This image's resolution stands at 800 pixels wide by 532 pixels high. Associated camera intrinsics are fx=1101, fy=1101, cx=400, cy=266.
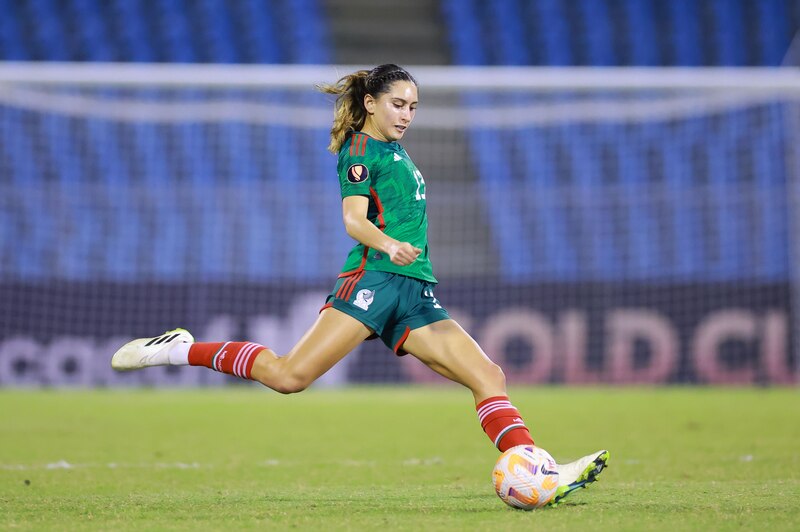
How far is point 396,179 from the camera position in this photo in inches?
170

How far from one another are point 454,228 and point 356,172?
991cm

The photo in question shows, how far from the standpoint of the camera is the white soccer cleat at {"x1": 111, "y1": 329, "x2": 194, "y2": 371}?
449 cm

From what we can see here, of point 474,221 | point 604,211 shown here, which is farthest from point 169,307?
point 604,211

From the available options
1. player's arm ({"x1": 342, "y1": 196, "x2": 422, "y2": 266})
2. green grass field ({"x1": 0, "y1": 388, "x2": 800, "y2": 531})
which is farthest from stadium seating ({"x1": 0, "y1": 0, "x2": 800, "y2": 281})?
player's arm ({"x1": 342, "y1": 196, "x2": 422, "y2": 266})

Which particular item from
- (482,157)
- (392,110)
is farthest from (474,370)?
(482,157)

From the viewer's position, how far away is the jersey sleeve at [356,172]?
4.20 metres

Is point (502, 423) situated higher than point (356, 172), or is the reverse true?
point (356, 172)

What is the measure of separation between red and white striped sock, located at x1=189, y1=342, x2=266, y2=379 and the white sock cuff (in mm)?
19

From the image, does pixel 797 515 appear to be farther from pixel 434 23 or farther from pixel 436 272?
pixel 434 23

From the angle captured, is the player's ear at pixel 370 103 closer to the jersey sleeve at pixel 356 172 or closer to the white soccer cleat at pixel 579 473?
the jersey sleeve at pixel 356 172

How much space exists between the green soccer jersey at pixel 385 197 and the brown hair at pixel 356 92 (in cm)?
13

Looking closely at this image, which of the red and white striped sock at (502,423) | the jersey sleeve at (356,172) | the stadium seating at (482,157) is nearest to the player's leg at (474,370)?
the red and white striped sock at (502,423)

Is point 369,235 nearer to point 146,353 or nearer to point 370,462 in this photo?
point 146,353

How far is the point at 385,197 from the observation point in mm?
4324
